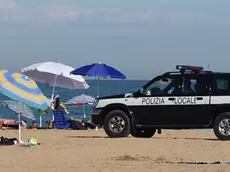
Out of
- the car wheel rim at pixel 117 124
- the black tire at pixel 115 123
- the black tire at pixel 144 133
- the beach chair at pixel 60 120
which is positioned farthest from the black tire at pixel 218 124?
the beach chair at pixel 60 120

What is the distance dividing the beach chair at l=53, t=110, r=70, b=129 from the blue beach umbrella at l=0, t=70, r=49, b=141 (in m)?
8.50

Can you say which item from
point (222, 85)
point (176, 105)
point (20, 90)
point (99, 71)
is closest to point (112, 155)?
point (20, 90)

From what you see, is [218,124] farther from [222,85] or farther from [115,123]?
[115,123]

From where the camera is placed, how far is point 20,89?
17172 millimetres

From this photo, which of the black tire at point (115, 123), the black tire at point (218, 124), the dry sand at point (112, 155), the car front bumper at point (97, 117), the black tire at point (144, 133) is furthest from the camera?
the black tire at point (144, 133)

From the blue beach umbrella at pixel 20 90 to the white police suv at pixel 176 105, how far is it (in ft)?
7.55

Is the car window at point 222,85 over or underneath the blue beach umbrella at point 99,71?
underneath

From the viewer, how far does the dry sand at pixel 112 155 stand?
500 inches

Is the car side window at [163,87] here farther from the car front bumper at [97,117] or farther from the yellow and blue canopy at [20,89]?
the yellow and blue canopy at [20,89]

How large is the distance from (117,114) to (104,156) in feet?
15.1

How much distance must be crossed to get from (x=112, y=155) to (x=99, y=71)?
1174 cm

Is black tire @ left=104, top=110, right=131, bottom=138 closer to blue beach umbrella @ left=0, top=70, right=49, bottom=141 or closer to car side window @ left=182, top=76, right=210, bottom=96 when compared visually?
car side window @ left=182, top=76, right=210, bottom=96

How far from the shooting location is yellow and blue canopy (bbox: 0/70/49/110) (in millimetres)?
16938

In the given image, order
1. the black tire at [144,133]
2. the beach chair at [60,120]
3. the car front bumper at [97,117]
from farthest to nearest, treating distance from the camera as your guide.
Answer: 1. the beach chair at [60,120]
2. the black tire at [144,133]
3. the car front bumper at [97,117]
